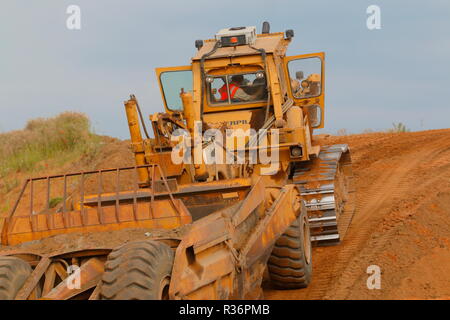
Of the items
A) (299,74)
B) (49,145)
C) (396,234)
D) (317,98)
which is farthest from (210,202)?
(49,145)

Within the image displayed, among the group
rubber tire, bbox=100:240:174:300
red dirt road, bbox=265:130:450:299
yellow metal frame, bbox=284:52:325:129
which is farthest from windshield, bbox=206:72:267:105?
rubber tire, bbox=100:240:174:300

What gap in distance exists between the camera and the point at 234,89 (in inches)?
507

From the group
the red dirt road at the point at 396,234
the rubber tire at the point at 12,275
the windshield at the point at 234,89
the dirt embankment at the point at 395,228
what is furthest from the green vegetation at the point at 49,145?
the rubber tire at the point at 12,275

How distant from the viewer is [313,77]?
13.4 meters

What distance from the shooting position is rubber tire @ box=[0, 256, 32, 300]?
6.72 metres

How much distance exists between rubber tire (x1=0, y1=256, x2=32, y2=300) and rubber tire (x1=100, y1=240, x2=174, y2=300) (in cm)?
97

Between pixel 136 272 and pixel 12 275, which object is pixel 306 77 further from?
pixel 136 272

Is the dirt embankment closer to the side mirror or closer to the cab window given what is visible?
the cab window

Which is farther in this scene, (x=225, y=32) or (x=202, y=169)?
(x=225, y=32)

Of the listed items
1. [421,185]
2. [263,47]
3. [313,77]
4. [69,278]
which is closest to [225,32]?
[263,47]

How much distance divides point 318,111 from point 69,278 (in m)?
7.59

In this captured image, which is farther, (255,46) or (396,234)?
(255,46)

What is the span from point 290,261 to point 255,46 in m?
4.58
